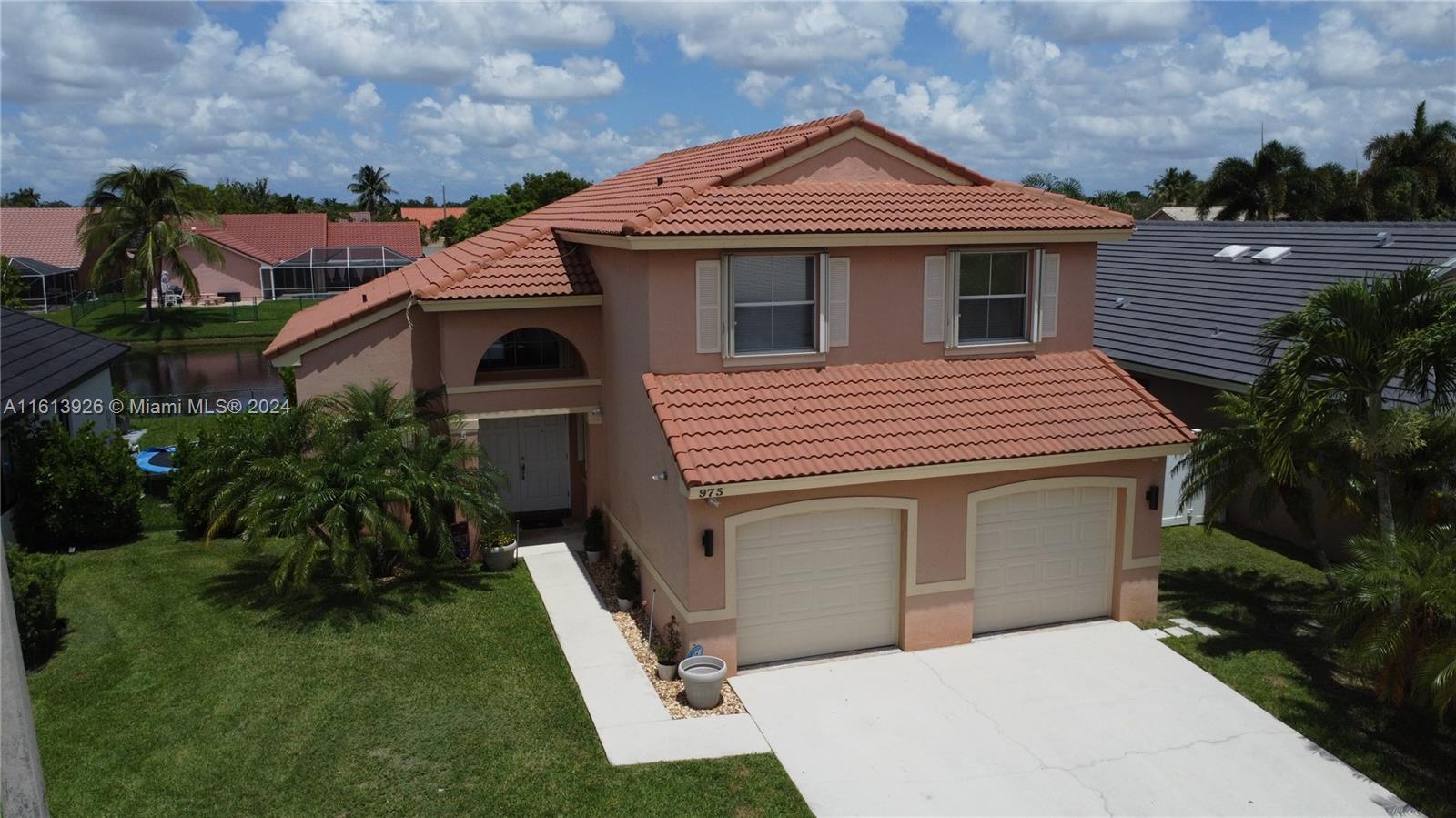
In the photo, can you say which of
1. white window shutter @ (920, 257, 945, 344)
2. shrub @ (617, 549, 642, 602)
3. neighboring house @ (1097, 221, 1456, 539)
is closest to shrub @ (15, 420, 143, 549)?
shrub @ (617, 549, 642, 602)

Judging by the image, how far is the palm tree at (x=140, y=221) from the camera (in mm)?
50562

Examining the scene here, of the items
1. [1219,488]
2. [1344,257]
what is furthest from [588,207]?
[1344,257]

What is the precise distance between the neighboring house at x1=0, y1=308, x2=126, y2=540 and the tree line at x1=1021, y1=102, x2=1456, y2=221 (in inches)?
1411

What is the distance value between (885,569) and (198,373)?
1448 inches

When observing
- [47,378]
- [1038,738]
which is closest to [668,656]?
[1038,738]

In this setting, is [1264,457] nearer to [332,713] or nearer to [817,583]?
[817,583]

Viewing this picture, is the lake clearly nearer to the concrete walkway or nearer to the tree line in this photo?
the concrete walkway

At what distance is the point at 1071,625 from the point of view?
1456 cm

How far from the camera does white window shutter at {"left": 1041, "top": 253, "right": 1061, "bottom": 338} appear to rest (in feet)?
49.9

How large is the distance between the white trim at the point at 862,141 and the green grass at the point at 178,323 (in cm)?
4239

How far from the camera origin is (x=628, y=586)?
600 inches

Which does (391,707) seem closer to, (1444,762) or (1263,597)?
(1444,762)

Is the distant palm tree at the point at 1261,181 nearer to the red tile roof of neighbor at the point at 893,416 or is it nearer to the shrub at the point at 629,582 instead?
the red tile roof of neighbor at the point at 893,416

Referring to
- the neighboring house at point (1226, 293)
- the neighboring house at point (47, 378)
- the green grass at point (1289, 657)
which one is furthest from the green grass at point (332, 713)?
the neighboring house at point (1226, 293)
